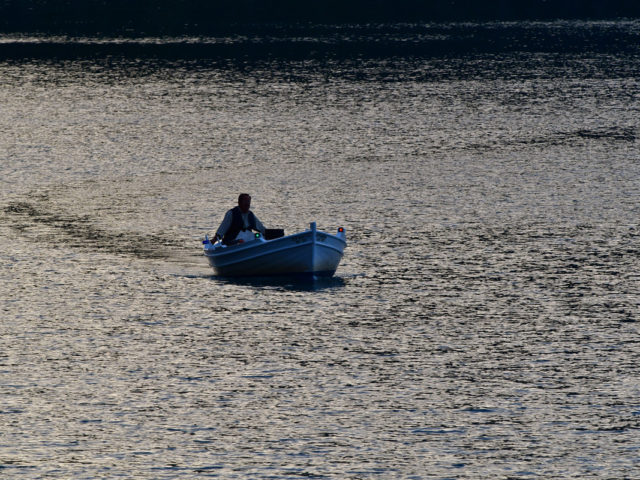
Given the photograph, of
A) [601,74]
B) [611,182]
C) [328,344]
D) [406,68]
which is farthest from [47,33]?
[328,344]

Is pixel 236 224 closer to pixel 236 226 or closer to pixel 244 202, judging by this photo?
pixel 236 226

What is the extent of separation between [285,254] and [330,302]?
3.12 metres

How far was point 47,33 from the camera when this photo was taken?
14962 centimetres

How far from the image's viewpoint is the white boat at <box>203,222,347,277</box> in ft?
122

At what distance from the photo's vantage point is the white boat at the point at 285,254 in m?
37.1

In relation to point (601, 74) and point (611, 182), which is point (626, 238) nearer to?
point (611, 182)

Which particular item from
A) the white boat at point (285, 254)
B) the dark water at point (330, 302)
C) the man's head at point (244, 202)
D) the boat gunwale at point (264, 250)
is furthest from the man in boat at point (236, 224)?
the dark water at point (330, 302)

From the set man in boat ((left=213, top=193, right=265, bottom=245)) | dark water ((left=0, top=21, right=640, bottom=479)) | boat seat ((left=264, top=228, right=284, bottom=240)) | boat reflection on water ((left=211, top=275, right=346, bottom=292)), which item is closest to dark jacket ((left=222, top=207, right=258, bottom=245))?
man in boat ((left=213, top=193, right=265, bottom=245))

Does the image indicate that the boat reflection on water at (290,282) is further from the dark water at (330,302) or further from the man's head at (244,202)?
the man's head at (244,202)

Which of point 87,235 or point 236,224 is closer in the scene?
point 236,224

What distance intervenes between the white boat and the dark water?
23.1 inches

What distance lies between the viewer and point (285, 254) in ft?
123

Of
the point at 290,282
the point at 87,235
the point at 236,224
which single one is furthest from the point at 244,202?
the point at 87,235

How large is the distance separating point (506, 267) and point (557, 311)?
5.29 m
